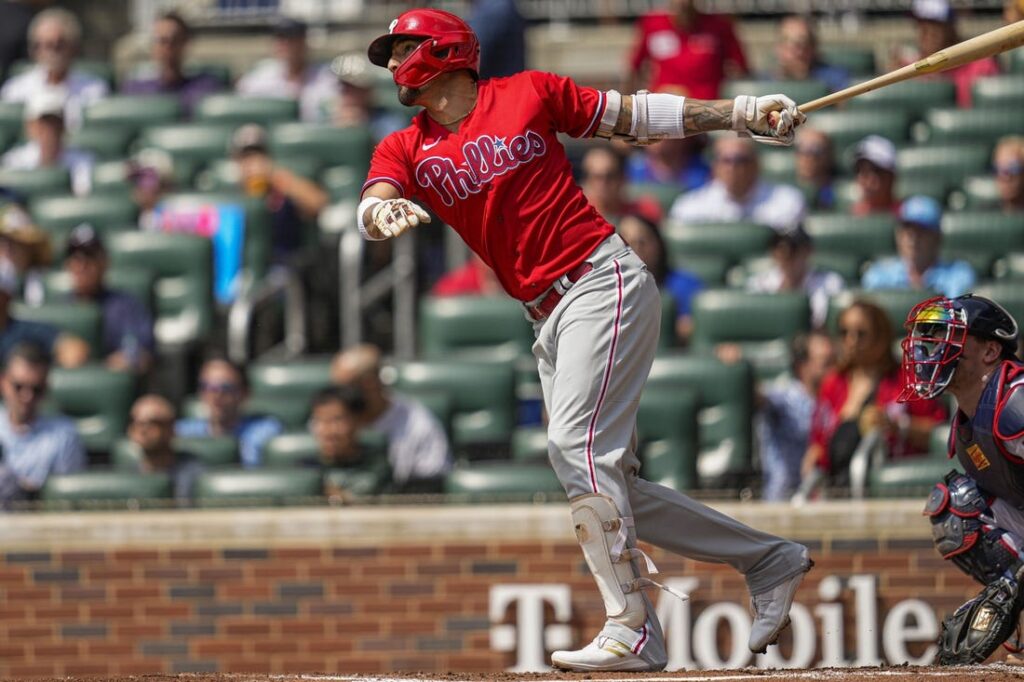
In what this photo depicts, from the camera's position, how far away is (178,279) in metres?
9.33

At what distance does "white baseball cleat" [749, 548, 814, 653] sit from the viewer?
5.34 m

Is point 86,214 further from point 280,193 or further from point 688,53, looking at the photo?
point 688,53

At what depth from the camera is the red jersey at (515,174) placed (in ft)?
16.7

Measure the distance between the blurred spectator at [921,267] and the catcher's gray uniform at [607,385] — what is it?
11.2ft

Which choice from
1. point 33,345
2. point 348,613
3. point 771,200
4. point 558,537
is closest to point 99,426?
point 33,345

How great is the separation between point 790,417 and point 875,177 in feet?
6.11

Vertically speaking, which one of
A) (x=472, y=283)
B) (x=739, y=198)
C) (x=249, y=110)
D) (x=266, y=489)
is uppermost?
(x=249, y=110)

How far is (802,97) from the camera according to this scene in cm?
988

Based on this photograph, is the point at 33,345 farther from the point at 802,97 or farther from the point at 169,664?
the point at 802,97

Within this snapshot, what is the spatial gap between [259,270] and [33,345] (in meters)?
1.43

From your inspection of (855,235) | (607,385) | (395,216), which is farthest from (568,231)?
(855,235)

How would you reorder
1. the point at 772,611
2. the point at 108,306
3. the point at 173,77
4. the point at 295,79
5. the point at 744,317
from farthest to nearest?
the point at 173,77
the point at 295,79
the point at 108,306
the point at 744,317
the point at 772,611

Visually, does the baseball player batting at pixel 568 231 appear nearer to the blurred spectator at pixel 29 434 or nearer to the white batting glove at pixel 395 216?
the white batting glove at pixel 395 216

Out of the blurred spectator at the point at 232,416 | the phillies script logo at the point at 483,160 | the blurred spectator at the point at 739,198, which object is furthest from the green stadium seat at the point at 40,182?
the phillies script logo at the point at 483,160
